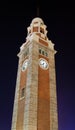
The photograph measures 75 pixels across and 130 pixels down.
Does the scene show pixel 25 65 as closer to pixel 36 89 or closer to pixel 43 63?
pixel 43 63

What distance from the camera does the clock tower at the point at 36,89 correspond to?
27.4m

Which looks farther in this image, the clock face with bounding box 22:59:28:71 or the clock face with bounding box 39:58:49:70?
the clock face with bounding box 22:59:28:71

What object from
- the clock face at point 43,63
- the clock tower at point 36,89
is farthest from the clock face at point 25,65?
the clock face at point 43,63

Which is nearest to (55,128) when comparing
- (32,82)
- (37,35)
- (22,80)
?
(32,82)

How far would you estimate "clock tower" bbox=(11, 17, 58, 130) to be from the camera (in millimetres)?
27359

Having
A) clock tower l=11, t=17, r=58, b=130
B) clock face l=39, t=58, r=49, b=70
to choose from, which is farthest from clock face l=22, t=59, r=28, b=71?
clock face l=39, t=58, r=49, b=70

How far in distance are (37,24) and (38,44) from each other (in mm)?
7573

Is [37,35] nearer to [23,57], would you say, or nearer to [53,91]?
[23,57]

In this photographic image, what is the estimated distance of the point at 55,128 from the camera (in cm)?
2828

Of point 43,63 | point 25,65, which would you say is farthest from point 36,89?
point 25,65

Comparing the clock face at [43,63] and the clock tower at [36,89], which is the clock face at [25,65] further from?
the clock face at [43,63]

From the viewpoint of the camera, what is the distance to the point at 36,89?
29531 millimetres

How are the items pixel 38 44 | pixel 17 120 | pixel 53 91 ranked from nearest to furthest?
pixel 17 120, pixel 53 91, pixel 38 44

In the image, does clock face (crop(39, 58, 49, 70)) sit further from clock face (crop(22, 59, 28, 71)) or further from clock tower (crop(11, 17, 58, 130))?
clock face (crop(22, 59, 28, 71))
